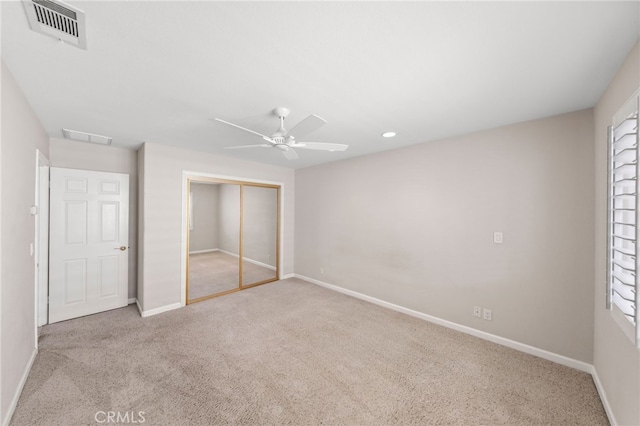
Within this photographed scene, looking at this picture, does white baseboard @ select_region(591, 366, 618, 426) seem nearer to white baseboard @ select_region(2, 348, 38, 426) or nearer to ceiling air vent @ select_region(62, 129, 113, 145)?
white baseboard @ select_region(2, 348, 38, 426)

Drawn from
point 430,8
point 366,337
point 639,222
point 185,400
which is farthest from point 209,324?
point 639,222

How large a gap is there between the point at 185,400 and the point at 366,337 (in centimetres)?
189

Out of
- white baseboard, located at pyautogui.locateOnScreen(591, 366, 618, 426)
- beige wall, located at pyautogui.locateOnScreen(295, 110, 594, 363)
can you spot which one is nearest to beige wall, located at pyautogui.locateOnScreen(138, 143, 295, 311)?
beige wall, located at pyautogui.locateOnScreen(295, 110, 594, 363)

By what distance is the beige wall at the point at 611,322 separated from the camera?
141cm

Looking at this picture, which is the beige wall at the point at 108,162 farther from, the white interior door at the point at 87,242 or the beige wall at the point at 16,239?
the beige wall at the point at 16,239

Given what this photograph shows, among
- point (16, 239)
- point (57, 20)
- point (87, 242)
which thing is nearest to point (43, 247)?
point (87, 242)

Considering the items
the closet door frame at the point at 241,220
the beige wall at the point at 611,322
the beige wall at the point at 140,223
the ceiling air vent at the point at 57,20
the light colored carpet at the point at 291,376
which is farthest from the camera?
the closet door frame at the point at 241,220

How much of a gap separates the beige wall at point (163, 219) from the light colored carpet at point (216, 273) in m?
0.36

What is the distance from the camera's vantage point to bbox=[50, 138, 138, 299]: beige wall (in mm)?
3266

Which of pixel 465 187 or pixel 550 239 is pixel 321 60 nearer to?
pixel 465 187

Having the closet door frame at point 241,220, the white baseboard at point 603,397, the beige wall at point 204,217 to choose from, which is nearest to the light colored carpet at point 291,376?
the white baseboard at point 603,397

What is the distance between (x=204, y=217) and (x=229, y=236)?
582 millimetres

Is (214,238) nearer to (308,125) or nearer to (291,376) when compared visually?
(291,376)

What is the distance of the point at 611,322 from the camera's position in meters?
1.78
